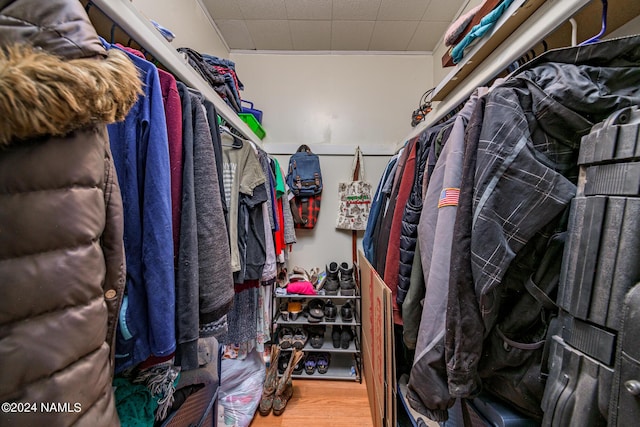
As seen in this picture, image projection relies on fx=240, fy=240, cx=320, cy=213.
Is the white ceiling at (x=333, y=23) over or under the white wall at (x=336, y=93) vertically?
over

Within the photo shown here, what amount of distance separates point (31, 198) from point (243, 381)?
1.54m

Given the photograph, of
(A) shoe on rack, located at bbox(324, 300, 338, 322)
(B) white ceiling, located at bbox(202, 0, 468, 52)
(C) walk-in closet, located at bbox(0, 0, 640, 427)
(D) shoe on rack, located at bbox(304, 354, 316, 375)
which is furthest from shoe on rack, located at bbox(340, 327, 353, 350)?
(B) white ceiling, located at bbox(202, 0, 468, 52)

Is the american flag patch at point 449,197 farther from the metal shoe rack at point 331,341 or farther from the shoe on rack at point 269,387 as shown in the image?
the shoe on rack at point 269,387

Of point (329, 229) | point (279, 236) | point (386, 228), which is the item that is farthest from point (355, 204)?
point (386, 228)

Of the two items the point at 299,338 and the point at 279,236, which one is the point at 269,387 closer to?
the point at 299,338

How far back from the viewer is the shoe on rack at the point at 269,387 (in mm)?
1435

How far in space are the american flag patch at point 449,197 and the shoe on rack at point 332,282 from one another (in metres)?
1.37

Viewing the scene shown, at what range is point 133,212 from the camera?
53cm

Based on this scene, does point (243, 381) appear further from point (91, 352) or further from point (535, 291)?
point (535, 291)

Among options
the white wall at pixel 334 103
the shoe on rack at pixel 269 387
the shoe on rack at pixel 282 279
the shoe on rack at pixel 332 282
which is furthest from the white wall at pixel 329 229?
the shoe on rack at pixel 269 387

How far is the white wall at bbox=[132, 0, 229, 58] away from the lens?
1.20 meters

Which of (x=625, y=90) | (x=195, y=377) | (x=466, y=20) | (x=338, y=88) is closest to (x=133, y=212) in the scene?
(x=195, y=377)

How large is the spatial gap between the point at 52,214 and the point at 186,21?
1728 mm

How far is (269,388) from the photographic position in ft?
4.80
